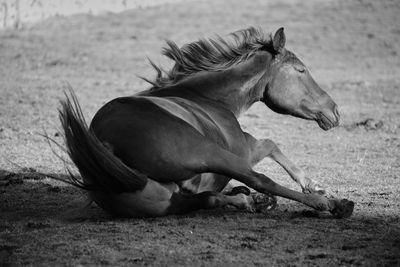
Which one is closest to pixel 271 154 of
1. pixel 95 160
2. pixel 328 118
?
pixel 328 118

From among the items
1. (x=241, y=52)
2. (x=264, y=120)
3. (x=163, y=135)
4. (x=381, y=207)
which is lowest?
(x=264, y=120)

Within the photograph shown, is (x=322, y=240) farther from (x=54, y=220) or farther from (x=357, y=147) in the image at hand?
→ (x=357, y=147)

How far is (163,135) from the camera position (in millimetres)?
5418

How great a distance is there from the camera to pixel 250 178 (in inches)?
216

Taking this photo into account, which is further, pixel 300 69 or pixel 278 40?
pixel 300 69

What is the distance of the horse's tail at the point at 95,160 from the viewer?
511cm

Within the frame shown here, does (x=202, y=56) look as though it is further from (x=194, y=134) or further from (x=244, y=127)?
(x=244, y=127)

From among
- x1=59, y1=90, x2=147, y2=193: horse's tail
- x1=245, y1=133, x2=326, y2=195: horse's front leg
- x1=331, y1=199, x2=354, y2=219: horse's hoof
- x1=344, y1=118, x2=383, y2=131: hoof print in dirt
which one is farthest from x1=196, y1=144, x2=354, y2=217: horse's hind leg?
x1=344, y1=118, x2=383, y2=131: hoof print in dirt

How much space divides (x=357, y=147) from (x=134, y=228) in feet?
22.2

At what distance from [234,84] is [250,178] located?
1583 mm

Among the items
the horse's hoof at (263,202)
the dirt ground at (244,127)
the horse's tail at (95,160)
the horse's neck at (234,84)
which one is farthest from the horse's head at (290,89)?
the horse's tail at (95,160)

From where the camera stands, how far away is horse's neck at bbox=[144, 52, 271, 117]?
6703 mm

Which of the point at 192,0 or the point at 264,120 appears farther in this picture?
the point at 192,0

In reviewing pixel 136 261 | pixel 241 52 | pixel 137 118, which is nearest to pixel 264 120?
pixel 241 52
